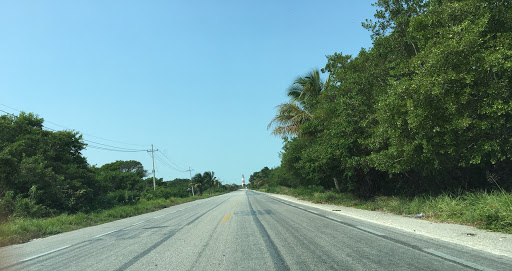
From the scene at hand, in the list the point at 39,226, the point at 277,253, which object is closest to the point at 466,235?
the point at 277,253

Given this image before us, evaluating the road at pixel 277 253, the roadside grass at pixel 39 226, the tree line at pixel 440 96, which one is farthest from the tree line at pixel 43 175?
the tree line at pixel 440 96

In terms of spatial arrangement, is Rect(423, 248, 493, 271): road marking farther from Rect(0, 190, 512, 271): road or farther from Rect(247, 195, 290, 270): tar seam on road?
Rect(247, 195, 290, 270): tar seam on road

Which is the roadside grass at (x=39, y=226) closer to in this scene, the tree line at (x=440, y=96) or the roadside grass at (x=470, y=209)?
the tree line at (x=440, y=96)

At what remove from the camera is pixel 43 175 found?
21203mm

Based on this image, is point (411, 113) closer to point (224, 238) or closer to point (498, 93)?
point (498, 93)

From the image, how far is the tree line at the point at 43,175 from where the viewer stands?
64.0ft

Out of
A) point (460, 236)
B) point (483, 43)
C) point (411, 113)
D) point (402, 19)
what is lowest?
point (460, 236)

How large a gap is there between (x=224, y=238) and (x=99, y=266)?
3.11 metres

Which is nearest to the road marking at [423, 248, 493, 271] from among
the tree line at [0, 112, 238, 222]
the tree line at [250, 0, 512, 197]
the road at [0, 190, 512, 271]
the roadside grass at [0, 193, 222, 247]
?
the road at [0, 190, 512, 271]

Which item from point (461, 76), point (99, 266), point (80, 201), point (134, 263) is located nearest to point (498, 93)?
point (461, 76)

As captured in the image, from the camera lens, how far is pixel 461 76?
839 centimetres

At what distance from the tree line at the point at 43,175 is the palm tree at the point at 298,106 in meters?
16.5

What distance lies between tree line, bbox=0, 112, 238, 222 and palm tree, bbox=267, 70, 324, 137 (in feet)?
54.2

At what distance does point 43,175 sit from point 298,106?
19670 millimetres
